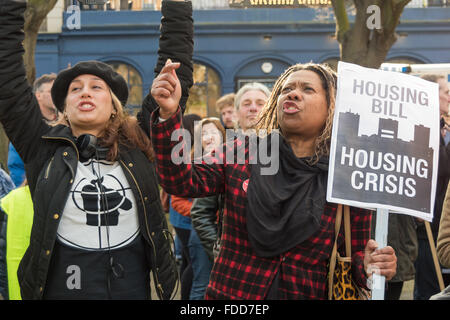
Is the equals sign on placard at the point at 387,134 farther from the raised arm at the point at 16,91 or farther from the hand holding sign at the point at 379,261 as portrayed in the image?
the raised arm at the point at 16,91

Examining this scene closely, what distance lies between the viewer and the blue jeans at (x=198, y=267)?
16.4ft

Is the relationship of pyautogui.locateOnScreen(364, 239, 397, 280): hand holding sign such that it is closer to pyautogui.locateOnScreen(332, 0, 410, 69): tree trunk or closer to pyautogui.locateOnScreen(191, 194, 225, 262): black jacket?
pyautogui.locateOnScreen(191, 194, 225, 262): black jacket

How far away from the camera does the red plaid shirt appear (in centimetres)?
240

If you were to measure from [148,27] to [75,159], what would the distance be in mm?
16366

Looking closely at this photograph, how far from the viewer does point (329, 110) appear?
2707mm

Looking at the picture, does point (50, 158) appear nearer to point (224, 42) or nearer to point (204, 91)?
point (204, 91)

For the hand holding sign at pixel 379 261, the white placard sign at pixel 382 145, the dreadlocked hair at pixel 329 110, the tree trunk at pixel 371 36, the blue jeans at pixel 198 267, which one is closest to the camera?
the hand holding sign at pixel 379 261

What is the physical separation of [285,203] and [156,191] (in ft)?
2.19

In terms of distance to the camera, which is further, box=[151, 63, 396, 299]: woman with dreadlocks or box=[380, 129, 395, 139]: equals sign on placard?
box=[380, 129, 395, 139]: equals sign on placard

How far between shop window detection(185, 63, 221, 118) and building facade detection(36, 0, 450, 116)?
1.1 inches

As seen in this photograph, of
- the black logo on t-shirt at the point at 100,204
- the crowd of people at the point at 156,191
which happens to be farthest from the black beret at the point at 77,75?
the black logo on t-shirt at the point at 100,204

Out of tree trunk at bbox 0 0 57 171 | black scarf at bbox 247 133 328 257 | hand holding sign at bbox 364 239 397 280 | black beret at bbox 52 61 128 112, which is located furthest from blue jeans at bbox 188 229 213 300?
tree trunk at bbox 0 0 57 171

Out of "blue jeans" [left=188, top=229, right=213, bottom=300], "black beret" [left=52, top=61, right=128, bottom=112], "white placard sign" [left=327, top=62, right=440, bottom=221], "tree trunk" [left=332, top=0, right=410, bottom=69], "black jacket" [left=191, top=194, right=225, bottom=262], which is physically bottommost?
"blue jeans" [left=188, top=229, right=213, bottom=300]
